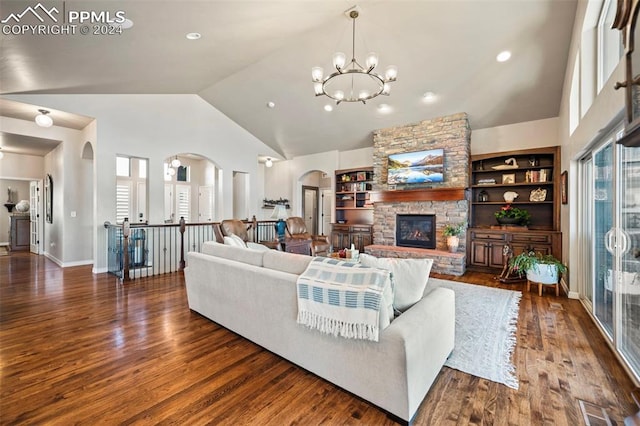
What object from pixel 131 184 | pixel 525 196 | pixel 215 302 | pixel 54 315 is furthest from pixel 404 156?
pixel 131 184

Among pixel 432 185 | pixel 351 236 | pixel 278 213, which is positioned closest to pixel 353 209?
pixel 351 236

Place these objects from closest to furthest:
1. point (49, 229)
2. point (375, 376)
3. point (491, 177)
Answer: point (375, 376) < point (491, 177) < point (49, 229)

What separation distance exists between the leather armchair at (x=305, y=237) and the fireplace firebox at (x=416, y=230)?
1825 mm

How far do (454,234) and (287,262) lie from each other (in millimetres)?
4629

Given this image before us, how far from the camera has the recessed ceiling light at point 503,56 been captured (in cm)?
434

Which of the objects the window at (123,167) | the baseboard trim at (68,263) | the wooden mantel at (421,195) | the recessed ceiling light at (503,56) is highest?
the recessed ceiling light at (503,56)

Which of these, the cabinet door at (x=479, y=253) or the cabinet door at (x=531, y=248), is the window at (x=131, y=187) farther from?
the cabinet door at (x=531, y=248)

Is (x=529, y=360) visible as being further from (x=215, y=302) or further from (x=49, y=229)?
(x=49, y=229)

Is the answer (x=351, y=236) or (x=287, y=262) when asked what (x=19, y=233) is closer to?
(x=351, y=236)

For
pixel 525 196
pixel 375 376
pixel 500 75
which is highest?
pixel 500 75

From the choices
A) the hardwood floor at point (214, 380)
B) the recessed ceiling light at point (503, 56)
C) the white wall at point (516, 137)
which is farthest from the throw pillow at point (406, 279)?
the white wall at point (516, 137)

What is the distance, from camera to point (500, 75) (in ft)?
15.7

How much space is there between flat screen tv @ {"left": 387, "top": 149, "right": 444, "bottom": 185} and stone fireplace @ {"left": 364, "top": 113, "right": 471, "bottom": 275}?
0.14 metres

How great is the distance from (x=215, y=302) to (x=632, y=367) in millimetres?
3679
